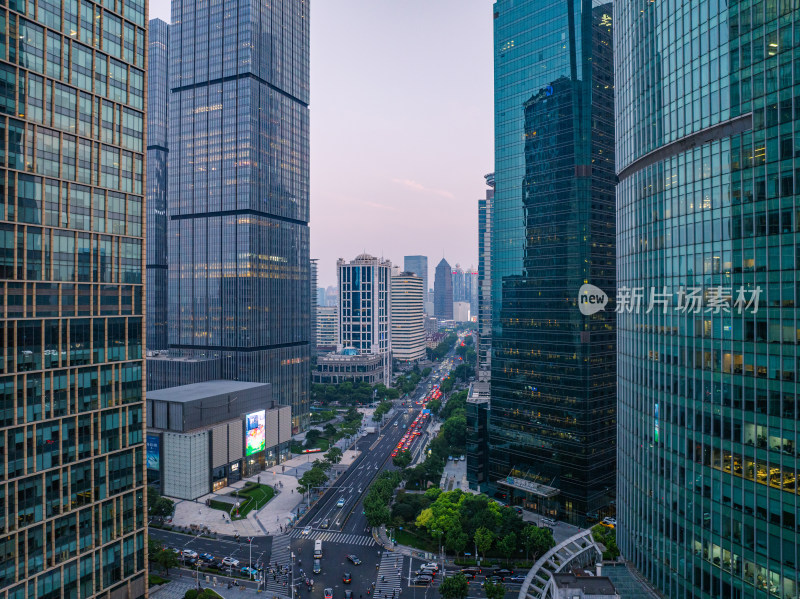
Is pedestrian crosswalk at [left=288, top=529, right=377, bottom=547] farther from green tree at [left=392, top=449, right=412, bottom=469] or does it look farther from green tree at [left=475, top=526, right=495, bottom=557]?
green tree at [left=392, top=449, right=412, bottom=469]

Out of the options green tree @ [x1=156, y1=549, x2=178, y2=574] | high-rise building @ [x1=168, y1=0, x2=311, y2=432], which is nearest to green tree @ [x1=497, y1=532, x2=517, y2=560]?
green tree @ [x1=156, y1=549, x2=178, y2=574]

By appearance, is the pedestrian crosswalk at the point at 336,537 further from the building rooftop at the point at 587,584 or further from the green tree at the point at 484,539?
the building rooftop at the point at 587,584

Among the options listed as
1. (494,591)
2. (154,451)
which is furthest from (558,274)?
(154,451)

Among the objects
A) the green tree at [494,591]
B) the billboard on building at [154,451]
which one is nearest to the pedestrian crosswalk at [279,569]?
the green tree at [494,591]

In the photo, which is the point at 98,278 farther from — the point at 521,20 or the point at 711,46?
the point at 521,20

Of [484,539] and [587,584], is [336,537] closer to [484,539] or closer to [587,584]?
[484,539]
